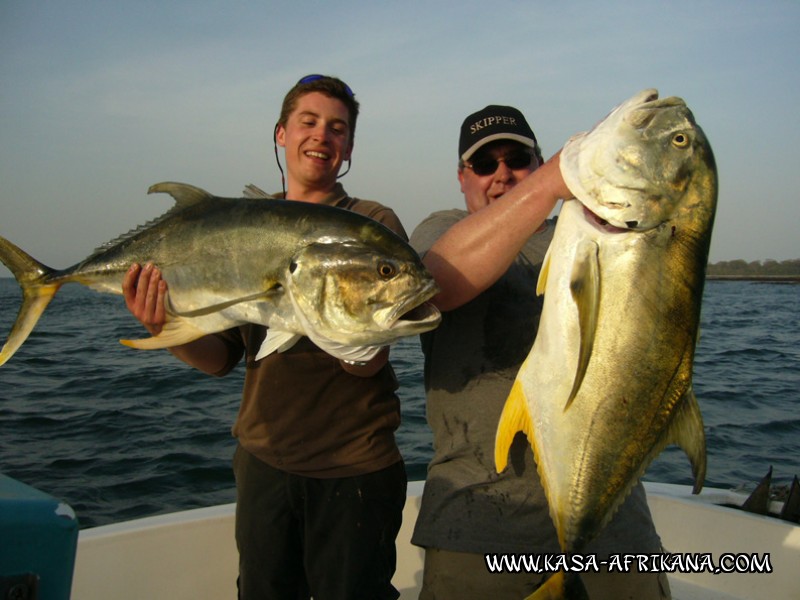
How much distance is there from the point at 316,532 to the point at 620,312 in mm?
1551

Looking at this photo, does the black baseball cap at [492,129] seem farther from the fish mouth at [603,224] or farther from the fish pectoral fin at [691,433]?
the fish pectoral fin at [691,433]

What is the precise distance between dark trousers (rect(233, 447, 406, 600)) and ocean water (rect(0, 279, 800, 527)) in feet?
12.8

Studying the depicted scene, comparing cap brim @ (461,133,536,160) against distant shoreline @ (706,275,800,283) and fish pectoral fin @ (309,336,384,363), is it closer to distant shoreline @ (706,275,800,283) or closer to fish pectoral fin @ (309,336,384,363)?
fish pectoral fin @ (309,336,384,363)

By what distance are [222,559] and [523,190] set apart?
316 centimetres

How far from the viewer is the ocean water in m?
6.80

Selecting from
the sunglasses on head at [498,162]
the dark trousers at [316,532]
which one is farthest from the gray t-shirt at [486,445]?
the sunglasses on head at [498,162]

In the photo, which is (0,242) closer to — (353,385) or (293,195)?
(293,195)

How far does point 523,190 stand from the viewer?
2.03 metres

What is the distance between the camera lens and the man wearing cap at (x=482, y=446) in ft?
7.21

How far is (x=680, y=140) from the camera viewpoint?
6.01 feet

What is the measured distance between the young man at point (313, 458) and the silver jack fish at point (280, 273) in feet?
0.45

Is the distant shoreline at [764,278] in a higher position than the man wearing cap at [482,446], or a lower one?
lower

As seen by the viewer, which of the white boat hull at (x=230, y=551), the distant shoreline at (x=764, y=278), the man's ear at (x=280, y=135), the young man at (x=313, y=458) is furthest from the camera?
the distant shoreline at (x=764, y=278)

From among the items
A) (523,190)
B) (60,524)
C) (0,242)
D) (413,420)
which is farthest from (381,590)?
(413,420)
